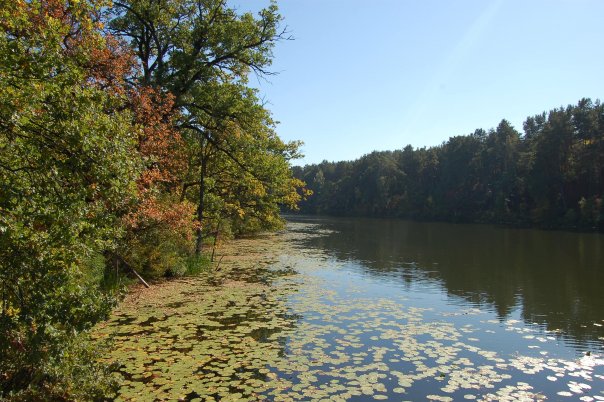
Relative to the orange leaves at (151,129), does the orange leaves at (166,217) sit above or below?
below

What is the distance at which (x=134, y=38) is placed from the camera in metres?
20.8

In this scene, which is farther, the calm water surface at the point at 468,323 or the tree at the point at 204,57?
the tree at the point at 204,57

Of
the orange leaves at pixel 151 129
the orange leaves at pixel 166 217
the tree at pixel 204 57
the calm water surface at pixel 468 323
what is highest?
the tree at pixel 204 57

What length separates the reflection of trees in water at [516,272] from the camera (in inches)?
581

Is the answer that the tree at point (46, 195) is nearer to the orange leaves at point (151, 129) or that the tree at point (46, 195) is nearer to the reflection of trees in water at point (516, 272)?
the orange leaves at point (151, 129)

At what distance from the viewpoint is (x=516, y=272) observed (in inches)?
903

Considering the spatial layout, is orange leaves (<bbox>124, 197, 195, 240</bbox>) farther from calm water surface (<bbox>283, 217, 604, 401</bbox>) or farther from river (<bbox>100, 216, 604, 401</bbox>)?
calm water surface (<bbox>283, 217, 604, 401</bbox>)

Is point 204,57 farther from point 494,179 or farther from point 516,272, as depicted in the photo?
point 494,179

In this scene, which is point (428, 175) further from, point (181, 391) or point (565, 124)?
point (181, 391)

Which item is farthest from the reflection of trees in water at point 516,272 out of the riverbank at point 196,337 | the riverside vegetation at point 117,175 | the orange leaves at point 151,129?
the orange leaves at point 151,129

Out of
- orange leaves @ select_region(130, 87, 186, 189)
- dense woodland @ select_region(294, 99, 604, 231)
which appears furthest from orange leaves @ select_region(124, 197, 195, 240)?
dense woodland @ select_region(294, 99, 604, 231)

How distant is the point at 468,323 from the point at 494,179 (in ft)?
270

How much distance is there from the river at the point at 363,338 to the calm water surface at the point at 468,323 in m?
0.05

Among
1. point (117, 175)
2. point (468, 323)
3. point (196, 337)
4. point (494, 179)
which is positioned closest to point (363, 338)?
point (468, 323)
